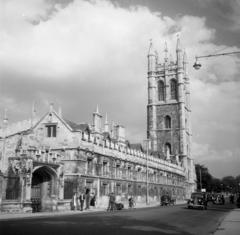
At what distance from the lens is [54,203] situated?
92.6ft

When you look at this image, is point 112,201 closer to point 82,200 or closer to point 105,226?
point 82,200

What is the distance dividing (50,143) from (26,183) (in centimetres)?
1137

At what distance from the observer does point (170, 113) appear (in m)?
87.5

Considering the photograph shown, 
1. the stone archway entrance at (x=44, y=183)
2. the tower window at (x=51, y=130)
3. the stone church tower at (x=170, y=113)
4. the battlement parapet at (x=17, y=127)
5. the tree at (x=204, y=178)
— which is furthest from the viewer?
the tree at (x=204, y=178)

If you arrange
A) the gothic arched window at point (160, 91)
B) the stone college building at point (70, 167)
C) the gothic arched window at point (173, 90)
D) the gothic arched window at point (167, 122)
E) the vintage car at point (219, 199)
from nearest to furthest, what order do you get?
the stone college building at point (70, 167) → the vintage car at point (219, 199) → the gothic arched window at point (167, 122) → the gothic arched window at point (173, 90) → the gothic arched window at point (160, 91)

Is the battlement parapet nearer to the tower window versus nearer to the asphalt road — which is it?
the tower window

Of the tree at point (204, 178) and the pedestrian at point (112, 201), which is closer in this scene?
the pedestrian at point (112, 201)

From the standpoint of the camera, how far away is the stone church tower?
84.6 meters

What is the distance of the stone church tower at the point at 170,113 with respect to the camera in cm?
8462

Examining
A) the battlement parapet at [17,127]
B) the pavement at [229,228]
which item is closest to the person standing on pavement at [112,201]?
the pavement at [229,228]

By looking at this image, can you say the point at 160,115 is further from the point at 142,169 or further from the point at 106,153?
the point at 106,153

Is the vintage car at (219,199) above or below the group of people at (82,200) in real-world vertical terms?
below

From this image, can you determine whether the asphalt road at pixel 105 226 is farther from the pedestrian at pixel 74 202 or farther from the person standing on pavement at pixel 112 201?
the person standing on pavement at pixel 112 201

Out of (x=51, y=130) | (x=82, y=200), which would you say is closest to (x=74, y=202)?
(x=82, y=200)
